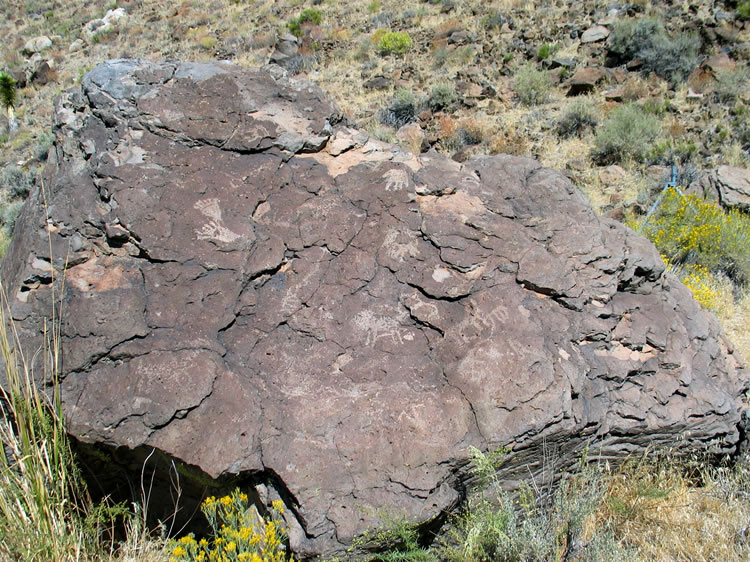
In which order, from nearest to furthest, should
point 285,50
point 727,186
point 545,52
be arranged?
point 727,186 < point 545,52 < point 285,50

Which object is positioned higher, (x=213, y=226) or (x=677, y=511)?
(x=213, y=226)

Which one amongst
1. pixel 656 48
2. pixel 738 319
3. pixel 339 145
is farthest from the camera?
pixel 656 48

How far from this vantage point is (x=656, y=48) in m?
10.2

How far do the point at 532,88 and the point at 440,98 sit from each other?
158cm

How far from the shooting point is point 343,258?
334 centimetres

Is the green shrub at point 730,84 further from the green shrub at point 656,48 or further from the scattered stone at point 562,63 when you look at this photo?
the scattered stone at point 562,63

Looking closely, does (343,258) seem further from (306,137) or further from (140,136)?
(140,136)

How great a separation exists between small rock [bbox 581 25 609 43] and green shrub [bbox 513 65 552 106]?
198 centimetres

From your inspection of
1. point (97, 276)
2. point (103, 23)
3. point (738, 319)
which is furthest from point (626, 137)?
point (103, 23)

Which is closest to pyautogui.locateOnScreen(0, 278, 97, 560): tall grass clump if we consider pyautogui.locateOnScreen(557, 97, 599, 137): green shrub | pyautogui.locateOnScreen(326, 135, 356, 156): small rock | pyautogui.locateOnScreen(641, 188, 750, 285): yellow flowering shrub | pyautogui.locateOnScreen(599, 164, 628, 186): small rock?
pyautogui.locateOnScreen(326, 135, 356, 156): small rock

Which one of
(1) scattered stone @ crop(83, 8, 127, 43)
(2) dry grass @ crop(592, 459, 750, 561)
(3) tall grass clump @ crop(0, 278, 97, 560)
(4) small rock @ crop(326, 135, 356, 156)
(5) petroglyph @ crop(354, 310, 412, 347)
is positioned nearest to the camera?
(3) tall grass clump @ crop(0, 278, 97, 560)

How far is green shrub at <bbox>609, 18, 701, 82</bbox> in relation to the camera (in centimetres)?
1004

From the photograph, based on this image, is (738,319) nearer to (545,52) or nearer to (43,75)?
(545,52)

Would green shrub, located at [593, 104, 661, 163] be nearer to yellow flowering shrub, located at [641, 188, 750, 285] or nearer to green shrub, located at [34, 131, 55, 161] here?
yellow flowering shrub, located at [641, 188, 750, 285]
